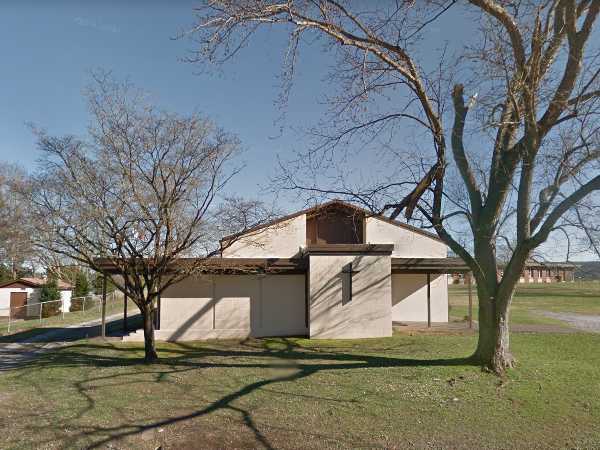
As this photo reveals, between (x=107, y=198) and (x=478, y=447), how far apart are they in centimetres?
900

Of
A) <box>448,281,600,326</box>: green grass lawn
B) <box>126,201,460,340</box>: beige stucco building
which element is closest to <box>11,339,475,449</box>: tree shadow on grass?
<box>126,201,460,340</box>: beige stucco building

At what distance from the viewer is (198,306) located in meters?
15.4

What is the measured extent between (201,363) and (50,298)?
22758mm

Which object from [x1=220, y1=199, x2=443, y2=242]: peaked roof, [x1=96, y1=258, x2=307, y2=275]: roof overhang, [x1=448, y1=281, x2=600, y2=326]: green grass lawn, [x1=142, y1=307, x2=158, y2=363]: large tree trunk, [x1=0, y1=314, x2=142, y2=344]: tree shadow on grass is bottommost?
[x1=448, y1=281, x2=600, y2=326]: green grass lawn

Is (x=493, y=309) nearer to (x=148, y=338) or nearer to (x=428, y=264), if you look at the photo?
(x=148, y=338)

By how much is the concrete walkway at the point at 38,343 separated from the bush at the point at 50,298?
7.56 m

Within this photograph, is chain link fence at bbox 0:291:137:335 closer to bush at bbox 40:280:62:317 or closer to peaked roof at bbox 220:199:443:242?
bush at bbox 40:280:62:317

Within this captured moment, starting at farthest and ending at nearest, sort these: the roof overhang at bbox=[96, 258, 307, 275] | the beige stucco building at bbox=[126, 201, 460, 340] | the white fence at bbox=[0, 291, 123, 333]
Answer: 1. the white fence at bbox=[0, 291, 123, 333]
2. the beige stucco building at bbox=[126, 201, 460, 340]
3. the roof overhang at bbox=[96, 258, 307, 275]

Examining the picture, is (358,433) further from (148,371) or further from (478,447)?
(148,371)

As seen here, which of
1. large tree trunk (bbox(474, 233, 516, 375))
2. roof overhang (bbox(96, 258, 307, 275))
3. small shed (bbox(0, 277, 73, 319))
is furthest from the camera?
small shed (bbox(0, 277, 73, 319))

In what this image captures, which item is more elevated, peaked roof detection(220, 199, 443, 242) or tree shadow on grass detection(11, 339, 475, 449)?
peaked roof detection(220, 199, 443, 242)

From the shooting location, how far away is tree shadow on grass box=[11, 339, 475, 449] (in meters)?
5.73

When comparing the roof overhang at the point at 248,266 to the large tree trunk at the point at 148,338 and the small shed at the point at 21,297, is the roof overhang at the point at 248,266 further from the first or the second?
the small shed at the point at 21,297

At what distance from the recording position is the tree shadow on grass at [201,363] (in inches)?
226
